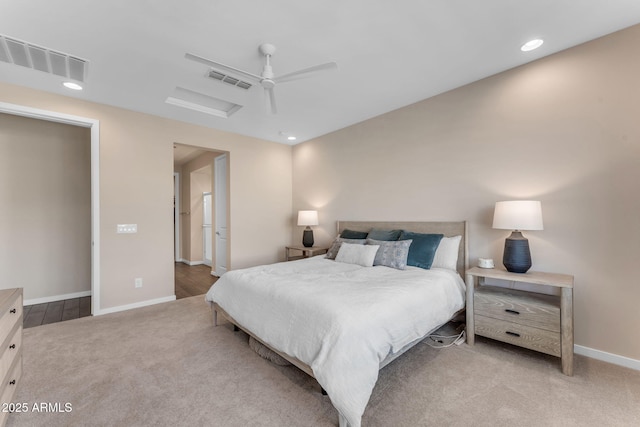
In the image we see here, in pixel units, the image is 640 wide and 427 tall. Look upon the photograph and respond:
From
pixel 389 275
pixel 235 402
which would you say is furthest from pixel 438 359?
pixel 235 402

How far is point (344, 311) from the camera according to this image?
171 centimetres

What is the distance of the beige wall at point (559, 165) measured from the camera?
7.08 ft

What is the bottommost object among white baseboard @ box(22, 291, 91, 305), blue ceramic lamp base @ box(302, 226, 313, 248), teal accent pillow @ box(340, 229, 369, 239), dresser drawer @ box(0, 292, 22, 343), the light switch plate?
white baseboard @ box(22, 291, 91, 305)

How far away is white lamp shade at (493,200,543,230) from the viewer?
7.50ft

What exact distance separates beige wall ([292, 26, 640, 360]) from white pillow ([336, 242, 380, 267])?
80cm

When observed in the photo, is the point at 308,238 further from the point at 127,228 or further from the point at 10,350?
the point at 10,350

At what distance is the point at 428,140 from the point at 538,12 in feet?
5.03

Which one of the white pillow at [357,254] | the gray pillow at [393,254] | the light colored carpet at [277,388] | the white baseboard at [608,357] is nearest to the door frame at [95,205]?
the light colored carpet at [277,388]

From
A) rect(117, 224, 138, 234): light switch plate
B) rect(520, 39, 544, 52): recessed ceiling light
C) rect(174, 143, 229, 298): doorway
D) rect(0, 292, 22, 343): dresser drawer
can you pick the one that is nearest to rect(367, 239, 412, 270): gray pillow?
rect(520, 39, 544, 52): recessed ceiling light

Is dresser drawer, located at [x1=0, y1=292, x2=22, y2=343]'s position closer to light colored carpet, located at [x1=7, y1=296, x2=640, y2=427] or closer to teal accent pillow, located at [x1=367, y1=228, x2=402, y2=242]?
light colored carpet, located at [x1=7, y1=296, x2=640, y2=427]

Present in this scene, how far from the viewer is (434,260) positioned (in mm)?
3002

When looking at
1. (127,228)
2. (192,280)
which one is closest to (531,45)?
(127,228)

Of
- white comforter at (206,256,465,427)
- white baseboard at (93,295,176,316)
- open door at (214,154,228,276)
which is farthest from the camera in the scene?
open door at (214,154,228,276)

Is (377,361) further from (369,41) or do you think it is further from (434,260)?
(369,41)
